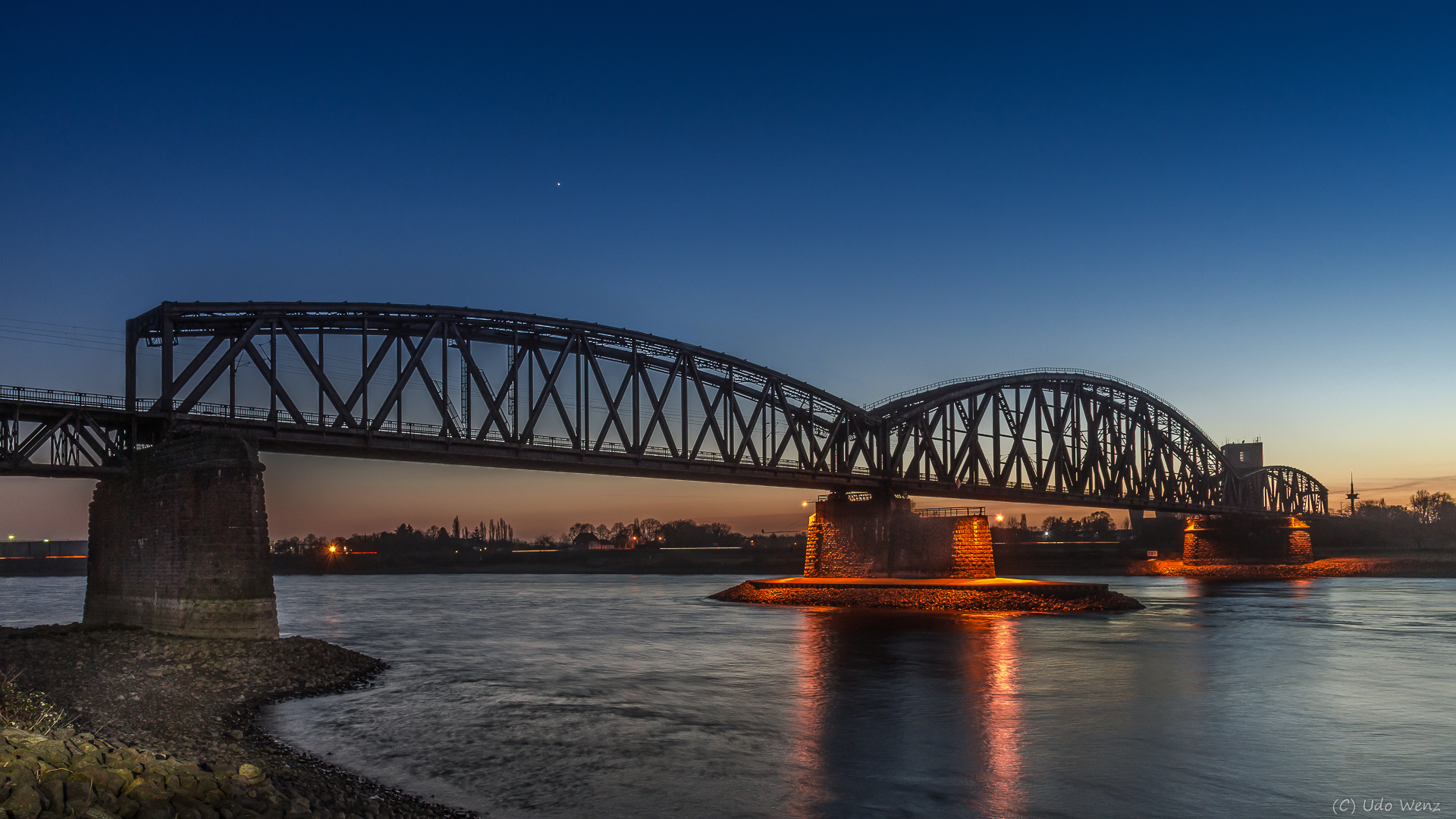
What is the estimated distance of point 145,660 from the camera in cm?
3017

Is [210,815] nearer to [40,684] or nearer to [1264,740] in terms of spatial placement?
[40,684]

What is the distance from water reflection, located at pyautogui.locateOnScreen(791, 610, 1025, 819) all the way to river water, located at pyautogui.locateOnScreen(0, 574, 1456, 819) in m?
0.10

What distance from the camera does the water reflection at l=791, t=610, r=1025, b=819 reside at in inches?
716

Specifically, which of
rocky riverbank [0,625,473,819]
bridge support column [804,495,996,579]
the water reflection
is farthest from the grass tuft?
bridge support column [804,495,996,579]

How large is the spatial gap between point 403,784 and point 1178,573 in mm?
150702

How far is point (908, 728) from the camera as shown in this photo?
25516 mm

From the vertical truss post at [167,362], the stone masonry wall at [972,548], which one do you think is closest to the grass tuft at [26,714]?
the vertical truss post at [167,362]

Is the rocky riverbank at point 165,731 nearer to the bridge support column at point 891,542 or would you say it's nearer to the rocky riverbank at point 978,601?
the rocky riverbank at point 978,601

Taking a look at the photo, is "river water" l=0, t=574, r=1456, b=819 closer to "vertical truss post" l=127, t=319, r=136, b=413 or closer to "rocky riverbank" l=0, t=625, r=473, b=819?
"rocky riverbank" l=0, t=625, r=473, b=819

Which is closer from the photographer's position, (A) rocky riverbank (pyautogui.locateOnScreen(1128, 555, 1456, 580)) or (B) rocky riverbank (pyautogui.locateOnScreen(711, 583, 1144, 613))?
(B) rocky riverbank (pyautogui.locateOnScreen(711, 583, 1144, 613))

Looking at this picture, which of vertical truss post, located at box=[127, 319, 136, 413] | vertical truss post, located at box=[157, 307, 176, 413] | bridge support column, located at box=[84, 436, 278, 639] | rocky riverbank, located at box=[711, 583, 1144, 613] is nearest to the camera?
bridge support column, located at box=[84, 436, 278, 639]

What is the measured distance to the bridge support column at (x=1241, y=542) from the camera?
142m

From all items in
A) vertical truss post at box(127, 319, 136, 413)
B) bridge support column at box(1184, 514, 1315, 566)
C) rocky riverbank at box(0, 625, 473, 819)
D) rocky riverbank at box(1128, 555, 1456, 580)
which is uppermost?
vertical truss post at box(127, 319, 136, 413)


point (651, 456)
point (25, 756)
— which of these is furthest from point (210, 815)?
point (651, 456)
